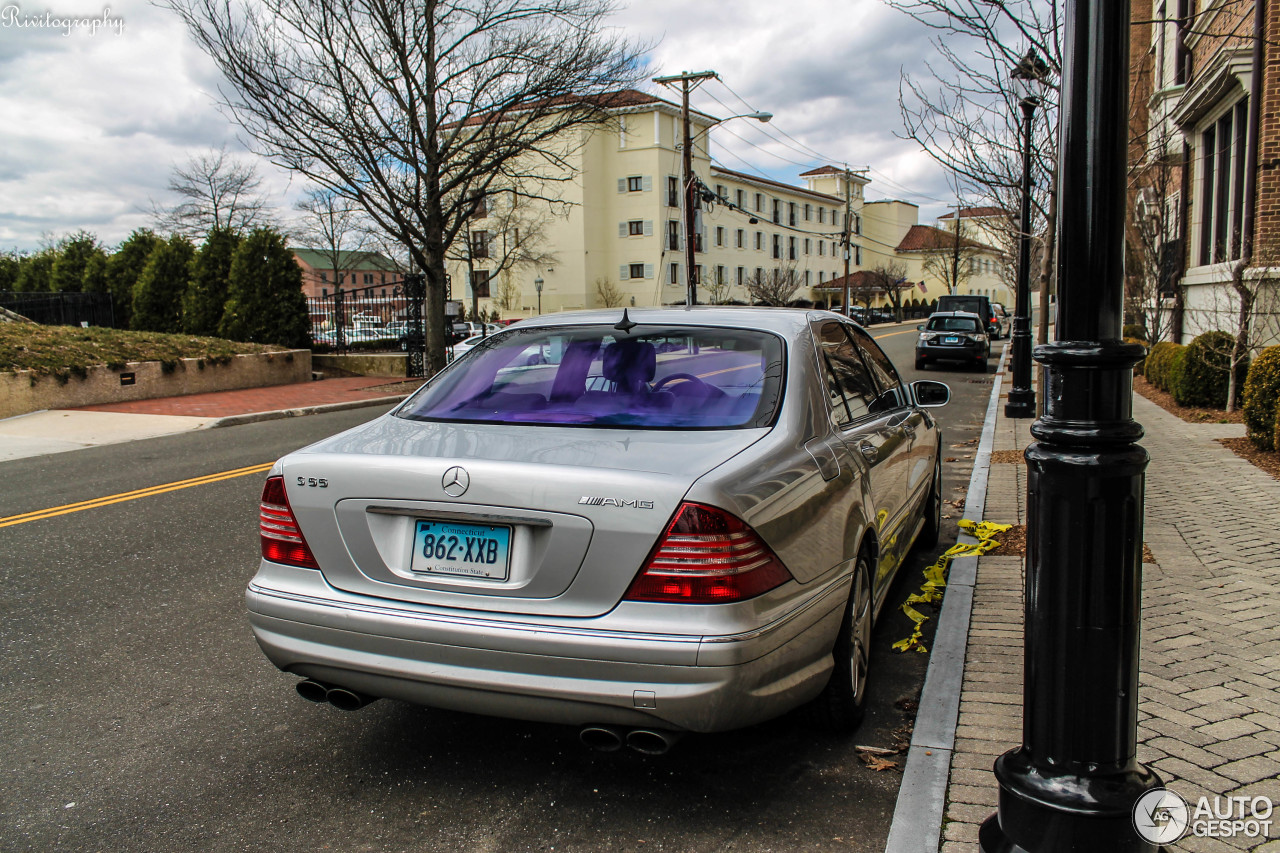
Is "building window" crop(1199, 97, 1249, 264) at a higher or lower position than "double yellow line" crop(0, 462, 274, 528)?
higher

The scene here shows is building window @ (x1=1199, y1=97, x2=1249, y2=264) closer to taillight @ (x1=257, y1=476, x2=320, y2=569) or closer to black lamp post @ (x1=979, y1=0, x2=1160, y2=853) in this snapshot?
black lamp post @ (x1=979, y1=0, x2=1160, y2=853)

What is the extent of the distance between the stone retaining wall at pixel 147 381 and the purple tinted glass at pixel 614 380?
13588 millimetres

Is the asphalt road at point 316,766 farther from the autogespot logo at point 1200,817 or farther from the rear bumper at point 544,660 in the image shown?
the autogespot logo at point 1200,817

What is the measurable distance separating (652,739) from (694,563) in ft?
1.74

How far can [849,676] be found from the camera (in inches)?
136

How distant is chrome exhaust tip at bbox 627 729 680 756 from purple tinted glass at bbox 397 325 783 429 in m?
1.03

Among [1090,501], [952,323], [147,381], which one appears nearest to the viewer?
[1090,501]

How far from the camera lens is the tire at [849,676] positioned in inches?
134

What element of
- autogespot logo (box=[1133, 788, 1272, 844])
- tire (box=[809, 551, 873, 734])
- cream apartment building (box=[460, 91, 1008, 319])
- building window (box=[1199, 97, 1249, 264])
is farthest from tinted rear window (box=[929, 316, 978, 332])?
cream apartment building (box=[460, 91, 1008, 319])

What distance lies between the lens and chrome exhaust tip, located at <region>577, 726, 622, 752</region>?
274 centimetres

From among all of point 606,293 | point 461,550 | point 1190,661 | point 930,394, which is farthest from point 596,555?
point 606,293

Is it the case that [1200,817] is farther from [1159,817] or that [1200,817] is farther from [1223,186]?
[1223,186]

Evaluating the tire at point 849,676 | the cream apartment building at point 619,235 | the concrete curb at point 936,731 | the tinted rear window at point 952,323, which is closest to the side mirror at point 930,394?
the concrete curb at point 936,731

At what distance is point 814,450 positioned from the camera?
336 centimetres
